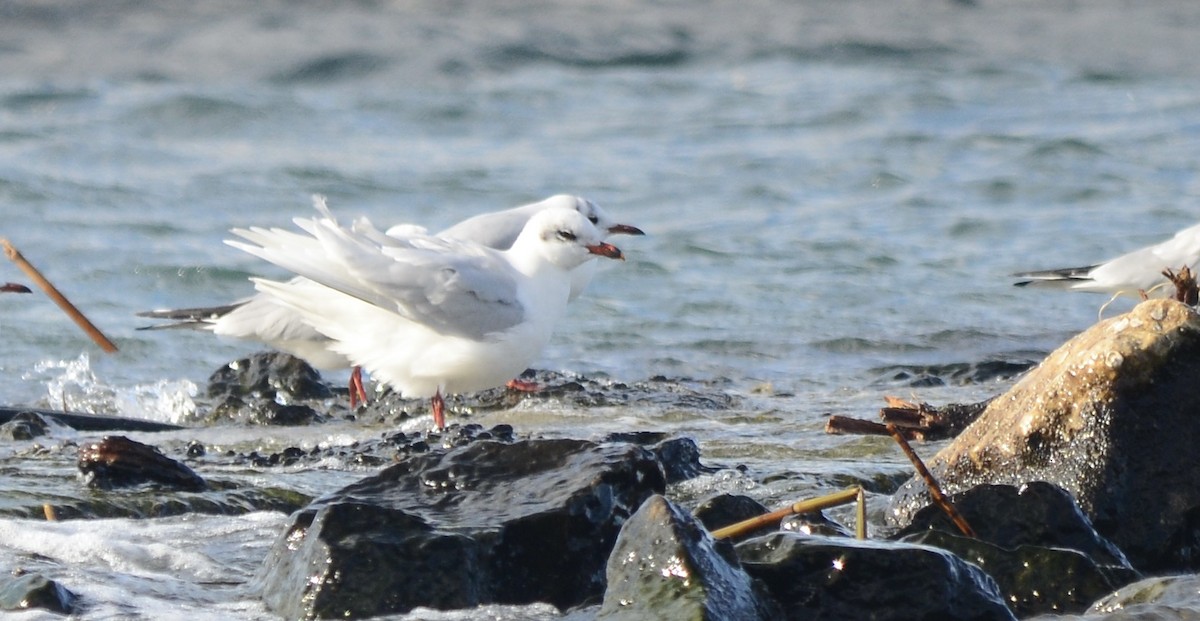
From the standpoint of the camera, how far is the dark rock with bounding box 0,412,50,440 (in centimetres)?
568

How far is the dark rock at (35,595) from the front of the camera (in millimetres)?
3500

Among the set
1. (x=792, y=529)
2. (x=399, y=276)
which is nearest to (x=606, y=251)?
(x=399, y=276)

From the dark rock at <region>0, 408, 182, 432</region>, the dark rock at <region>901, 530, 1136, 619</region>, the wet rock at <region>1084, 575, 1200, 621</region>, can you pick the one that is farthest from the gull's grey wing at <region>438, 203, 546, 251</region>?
the wet rock at <region>1084, 575, 1200, 621</region>

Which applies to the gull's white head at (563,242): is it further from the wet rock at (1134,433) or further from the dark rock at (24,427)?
the wet rock at (1134,433)

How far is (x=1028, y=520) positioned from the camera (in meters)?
3.74

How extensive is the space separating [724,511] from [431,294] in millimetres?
2523

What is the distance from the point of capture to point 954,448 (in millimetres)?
4254

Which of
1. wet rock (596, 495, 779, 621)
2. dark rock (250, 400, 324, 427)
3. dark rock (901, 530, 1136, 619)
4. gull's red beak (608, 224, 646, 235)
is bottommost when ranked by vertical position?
dark rock (250, 400, 324, 427)

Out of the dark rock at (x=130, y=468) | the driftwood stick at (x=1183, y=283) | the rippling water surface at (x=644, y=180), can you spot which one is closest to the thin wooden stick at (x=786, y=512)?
the rippling water surface at (x=644, y=180)

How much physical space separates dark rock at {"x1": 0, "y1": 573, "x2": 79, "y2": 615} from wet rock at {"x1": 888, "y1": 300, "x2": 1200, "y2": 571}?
77.7 inches

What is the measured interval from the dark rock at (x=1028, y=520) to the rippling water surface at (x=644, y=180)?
883 mm

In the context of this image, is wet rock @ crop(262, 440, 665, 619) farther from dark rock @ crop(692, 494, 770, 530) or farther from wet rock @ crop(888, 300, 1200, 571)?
wet rock @ crop(888, 300, 1200, 571)

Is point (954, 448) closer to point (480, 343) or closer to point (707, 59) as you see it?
point (480, 343)

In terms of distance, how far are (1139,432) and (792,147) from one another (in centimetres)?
1107
